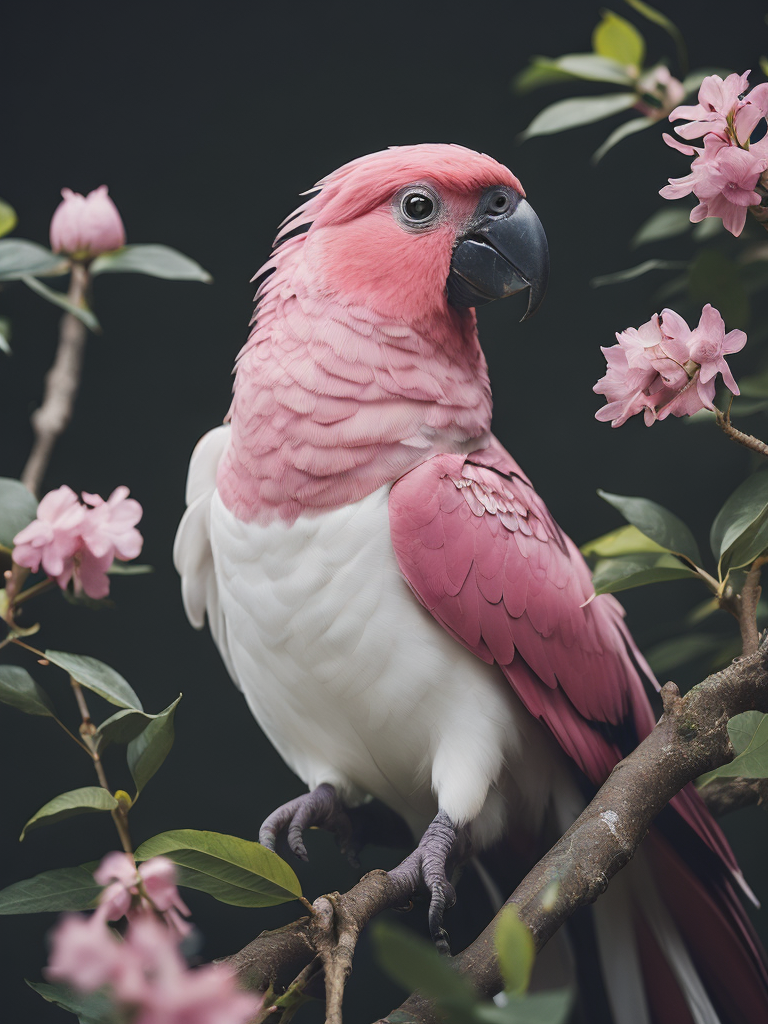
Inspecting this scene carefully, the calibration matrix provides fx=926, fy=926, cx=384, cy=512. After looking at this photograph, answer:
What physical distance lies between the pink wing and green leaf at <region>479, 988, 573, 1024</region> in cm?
39

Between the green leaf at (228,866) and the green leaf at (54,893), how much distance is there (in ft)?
0.24

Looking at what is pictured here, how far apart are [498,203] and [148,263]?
355 mm

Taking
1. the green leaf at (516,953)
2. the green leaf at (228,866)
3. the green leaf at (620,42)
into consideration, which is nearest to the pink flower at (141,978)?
the green leaf at (516,953)

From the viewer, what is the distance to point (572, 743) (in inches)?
30.9

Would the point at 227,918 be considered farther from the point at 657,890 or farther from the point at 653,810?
the point at 653,810

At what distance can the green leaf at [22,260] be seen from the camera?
0.81 m

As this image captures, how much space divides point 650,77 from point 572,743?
773 mm

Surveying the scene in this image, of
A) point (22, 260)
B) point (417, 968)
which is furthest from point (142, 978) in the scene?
point (22, 260)

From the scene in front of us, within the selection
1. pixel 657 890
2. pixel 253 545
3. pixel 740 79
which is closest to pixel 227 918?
pixel 657 890

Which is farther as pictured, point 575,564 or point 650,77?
point 650,77

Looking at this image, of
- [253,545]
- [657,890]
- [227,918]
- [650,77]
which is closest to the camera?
[253,545]

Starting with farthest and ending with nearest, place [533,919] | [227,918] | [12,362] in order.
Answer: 1. [12,362]
2. [227,918]
3. [533,919]

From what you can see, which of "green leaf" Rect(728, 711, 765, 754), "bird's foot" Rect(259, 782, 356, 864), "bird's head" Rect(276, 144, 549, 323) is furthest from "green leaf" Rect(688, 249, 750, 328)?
"bird's foot" Rect(259, 782, 356, 864)

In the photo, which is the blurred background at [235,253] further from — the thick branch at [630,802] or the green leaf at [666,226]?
the thick branch at [630,802]
